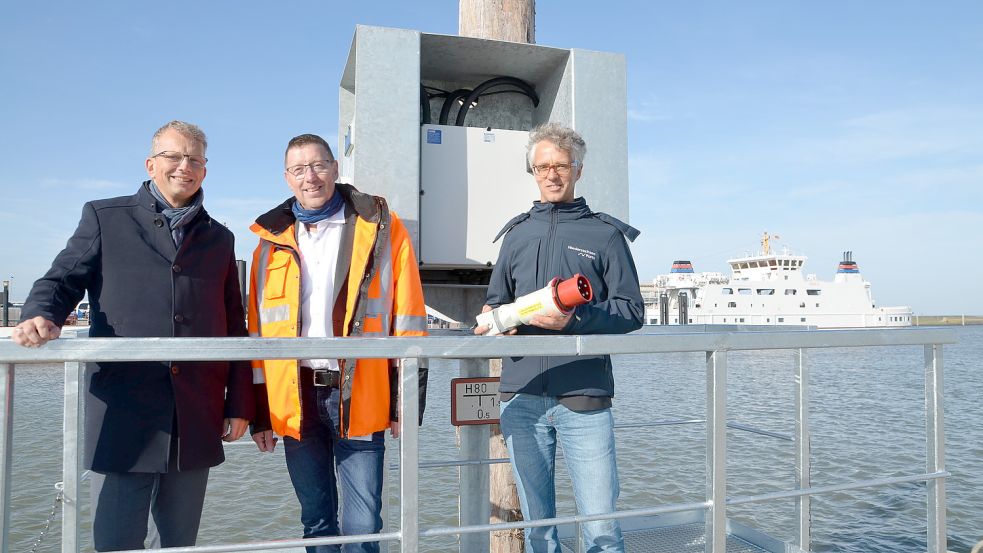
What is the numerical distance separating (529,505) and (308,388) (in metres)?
0.84

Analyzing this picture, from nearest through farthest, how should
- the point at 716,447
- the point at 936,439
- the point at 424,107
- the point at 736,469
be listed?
the point at 716,447, the point at 936,439, the point at 424,107, the point at 736,469

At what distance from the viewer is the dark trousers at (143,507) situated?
6.07ft

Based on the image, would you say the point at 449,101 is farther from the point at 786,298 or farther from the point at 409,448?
the point at 786,298

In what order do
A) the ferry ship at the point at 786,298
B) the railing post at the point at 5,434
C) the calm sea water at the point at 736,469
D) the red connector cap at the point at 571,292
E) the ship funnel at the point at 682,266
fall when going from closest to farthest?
the railing post at the point at 5,434
the red connector cap at the point at 571,292
the calm sea water at the point at 736,469
the ferry ship at the point at 786,298
the ship funnel at the point at 682,266

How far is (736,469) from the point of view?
920cm

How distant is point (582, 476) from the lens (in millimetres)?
2002

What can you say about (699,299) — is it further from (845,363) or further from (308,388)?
(308,388)

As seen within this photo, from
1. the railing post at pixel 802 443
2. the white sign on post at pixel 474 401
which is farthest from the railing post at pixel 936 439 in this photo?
the white sign on post at pixel 474 401

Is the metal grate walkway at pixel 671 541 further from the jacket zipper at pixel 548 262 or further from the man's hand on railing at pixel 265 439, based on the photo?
the man's hand on railing at pixel 265 439

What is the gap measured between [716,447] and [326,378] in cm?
122

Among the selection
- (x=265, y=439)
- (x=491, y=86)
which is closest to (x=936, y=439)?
(x=265, y=439)

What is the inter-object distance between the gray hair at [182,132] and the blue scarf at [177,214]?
0.43ft

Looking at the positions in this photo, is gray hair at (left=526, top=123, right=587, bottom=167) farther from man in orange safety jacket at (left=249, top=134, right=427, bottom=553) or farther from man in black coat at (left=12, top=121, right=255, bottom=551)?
man in black coat at (left=12, top=121, right=255, bottom=551)

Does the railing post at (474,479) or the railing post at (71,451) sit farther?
the railing post at (474,479)
